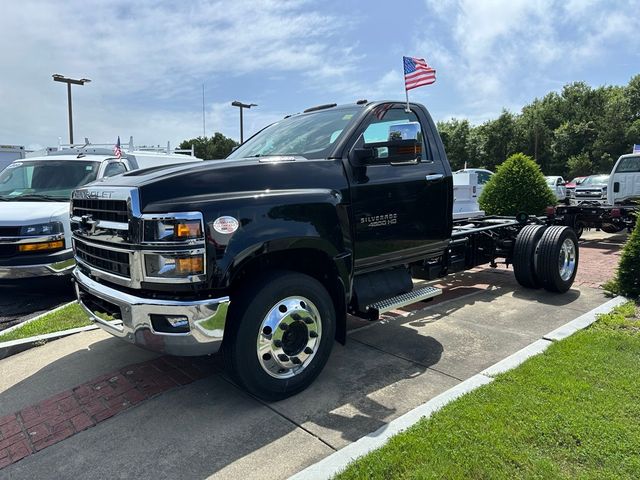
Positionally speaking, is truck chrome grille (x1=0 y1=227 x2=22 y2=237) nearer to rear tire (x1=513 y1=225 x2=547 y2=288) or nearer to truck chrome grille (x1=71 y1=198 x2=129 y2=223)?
truck chrome grille (x1=71 y1=198 x2=129 y2=223)

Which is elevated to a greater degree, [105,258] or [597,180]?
[597,180]

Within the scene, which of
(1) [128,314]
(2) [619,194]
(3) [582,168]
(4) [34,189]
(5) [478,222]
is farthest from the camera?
(3) [582,168]

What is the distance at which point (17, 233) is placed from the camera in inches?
245

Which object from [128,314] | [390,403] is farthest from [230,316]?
[390,403]

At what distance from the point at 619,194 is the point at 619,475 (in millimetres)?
13778

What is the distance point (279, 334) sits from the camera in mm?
3389

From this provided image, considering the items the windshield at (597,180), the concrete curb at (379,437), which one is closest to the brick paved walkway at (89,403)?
the concrete curb at (379,437)

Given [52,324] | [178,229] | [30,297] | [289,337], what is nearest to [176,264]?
[178,229]

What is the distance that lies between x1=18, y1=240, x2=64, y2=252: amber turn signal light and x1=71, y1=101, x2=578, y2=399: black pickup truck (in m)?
2.73

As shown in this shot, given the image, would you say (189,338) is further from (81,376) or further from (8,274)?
(8,274)

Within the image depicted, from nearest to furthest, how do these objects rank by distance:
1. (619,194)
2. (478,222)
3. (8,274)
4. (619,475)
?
(619,475) → (8,274) → (478,222) → (619,194)

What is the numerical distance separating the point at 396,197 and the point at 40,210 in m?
4.99

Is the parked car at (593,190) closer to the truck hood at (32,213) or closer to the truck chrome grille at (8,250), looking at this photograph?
the truck hood at (32,213)

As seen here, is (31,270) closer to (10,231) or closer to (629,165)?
(10,231)
